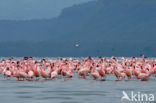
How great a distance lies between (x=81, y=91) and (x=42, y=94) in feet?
8.80

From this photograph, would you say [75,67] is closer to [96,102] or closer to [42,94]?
[42,94]

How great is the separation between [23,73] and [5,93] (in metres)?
8.43

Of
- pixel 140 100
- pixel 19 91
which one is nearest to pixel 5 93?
pixel 19 91

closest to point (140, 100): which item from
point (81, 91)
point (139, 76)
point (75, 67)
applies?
point (81, 91)

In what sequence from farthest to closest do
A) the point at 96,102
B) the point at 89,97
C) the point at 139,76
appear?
the point at 139,76, the point at 89,97, the point at 96,102

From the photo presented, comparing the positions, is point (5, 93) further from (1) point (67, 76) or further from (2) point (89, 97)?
(1) point (67, 76)

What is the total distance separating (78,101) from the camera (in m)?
20.8

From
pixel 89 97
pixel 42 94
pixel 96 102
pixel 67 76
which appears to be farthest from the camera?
pixel 67 76

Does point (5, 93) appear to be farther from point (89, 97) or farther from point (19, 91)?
point (89, 97)

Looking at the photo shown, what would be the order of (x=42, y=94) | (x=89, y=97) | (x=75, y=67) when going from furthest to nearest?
(x=75, y=67)
(x=42, y=94)
(x=89, y=97)

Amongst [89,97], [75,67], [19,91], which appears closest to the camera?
[89,97]

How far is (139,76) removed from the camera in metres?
32.7

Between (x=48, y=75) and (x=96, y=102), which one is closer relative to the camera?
(x=96, y=102)

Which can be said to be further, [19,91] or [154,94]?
[19,91]
